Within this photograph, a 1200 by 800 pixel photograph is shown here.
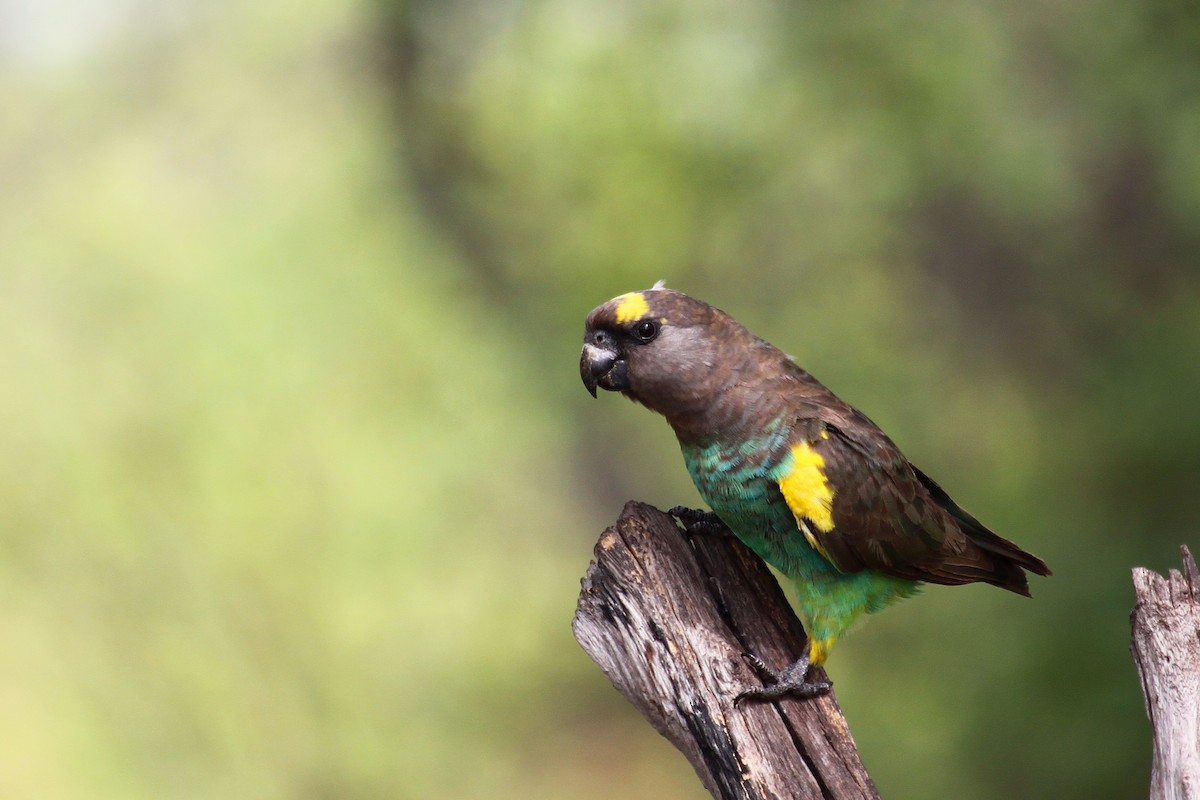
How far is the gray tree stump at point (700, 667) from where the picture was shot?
2271 millimetres

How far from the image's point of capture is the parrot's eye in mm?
2645

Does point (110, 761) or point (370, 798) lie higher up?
point (110, 761)

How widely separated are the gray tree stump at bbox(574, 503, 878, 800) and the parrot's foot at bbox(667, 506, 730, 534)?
0.15 m

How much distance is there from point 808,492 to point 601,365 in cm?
64

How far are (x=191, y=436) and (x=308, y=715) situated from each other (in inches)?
56.6

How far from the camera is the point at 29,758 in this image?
4.54 metres

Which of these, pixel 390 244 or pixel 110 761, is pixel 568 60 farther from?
pixel 110 761

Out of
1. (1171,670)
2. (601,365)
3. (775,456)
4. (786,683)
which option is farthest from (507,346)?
(1171,670)

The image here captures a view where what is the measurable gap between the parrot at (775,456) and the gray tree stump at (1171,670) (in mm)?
640

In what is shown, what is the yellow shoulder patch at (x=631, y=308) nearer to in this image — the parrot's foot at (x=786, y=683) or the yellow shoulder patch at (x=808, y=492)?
the yellow shoulder patch at (x=808, y=492)

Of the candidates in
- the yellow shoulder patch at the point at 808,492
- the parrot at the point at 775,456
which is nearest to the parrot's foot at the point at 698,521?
the parrot at the point at 775,456

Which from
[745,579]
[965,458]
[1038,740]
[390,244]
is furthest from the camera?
[390,244]

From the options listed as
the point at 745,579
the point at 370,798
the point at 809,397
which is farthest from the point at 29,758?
the point at 809,397

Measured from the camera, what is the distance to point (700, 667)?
233 cm
